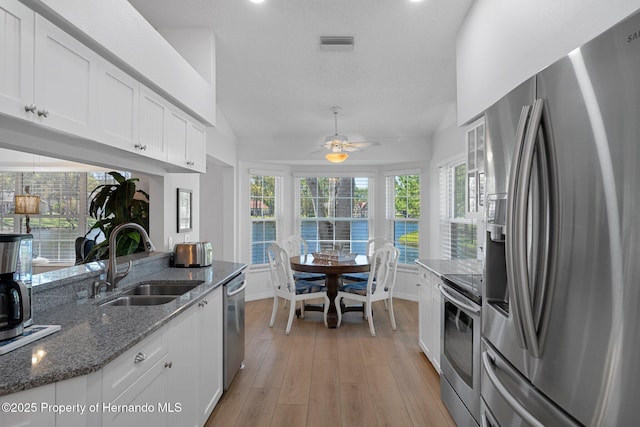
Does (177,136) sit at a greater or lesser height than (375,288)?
greater

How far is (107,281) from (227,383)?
114 centimetres

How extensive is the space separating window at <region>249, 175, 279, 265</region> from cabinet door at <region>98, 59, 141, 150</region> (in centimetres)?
360

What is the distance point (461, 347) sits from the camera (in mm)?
2213

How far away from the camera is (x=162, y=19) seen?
2898 mm

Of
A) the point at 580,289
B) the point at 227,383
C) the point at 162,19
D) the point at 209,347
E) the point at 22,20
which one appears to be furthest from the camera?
the point at 162,19

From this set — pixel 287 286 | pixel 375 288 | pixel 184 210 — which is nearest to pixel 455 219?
pixel 375 288

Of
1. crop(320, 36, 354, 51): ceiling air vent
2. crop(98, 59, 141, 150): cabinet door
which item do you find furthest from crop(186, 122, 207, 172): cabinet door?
crop(320, 36, 354, 51): ceiling air vent

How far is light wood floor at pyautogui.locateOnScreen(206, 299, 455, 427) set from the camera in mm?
2387

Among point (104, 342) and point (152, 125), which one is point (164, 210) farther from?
point (104, 342)

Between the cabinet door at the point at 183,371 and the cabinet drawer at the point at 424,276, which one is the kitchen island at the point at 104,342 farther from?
the cabinet drawer at the point at 424,276

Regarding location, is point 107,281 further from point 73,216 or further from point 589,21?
point 73,216

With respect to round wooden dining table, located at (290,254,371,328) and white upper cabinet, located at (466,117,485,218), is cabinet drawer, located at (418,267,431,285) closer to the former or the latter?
white upper cabinet, located at (466,117,485,218)

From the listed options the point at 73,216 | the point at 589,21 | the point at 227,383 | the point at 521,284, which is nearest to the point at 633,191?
the point at 521,284

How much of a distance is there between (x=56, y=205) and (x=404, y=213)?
16.6 ft
